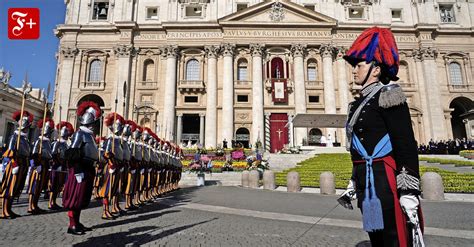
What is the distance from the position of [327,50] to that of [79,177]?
37.1 m

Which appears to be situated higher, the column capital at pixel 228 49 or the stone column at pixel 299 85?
the column capital at pixel 228 49

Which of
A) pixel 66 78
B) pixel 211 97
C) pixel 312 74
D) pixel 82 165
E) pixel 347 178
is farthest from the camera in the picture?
pixel 312 74

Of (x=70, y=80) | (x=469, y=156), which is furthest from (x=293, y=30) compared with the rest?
(x=70, y=80)

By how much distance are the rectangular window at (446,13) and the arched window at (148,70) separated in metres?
43.8

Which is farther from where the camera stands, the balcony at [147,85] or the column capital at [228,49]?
the balcony at [147,85]

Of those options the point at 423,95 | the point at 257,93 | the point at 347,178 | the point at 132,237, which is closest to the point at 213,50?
the point at 257,93

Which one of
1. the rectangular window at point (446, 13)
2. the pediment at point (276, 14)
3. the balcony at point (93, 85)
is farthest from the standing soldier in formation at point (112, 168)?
the rectangular window at point (446, 13)

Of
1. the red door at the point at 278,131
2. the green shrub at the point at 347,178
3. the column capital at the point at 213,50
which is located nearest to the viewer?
the green shrub at the point at 347,178

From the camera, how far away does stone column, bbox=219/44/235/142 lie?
35.0 m

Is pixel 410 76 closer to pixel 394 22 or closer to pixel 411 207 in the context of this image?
pixel 394 22

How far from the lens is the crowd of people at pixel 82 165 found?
5.49 metres

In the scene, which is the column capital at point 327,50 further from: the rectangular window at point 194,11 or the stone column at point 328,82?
the rectangular window at point 194,11

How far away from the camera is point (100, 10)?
41812mm

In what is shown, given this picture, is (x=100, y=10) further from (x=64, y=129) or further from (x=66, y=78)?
(x=64, y=129)
